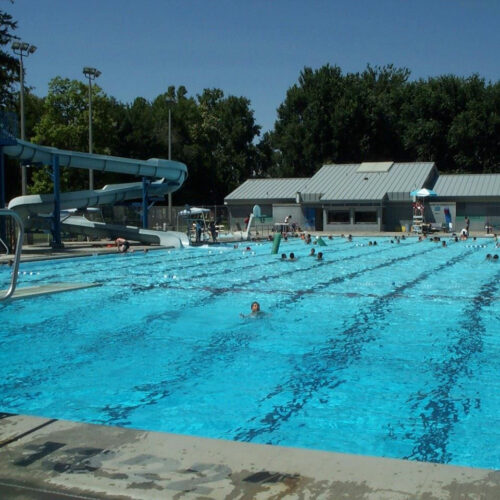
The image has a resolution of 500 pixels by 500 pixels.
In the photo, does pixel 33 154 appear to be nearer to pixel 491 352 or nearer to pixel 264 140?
pixel 491 352

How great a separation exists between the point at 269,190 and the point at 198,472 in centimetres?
4355

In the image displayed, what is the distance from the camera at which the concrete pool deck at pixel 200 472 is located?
3.16 m

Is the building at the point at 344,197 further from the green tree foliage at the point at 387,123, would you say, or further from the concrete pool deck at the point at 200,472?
the concrete pool deck at the point at 200,472

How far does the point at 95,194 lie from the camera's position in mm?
28062

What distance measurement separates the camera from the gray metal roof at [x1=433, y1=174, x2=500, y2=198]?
3912cm

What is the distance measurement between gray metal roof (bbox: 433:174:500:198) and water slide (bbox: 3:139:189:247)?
19.0m

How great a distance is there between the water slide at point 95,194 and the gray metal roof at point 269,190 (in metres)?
13.8

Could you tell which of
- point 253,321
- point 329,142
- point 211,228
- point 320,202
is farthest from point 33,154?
point 329,142

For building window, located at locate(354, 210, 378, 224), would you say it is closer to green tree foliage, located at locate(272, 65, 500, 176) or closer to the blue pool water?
green tree foliage, located at locate(272, 65, 500, 176)

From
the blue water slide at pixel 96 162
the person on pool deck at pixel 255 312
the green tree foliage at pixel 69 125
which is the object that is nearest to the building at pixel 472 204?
the blue water slide at pixel 96 162

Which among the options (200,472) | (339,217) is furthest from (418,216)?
(200,472)

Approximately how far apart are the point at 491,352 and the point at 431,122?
46914mm

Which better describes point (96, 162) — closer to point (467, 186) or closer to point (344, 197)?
point (344, 197)

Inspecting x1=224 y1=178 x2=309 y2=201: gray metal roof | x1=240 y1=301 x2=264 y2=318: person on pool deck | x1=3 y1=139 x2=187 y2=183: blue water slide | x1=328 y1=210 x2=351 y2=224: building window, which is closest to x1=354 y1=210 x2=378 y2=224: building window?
x1=328 y1=210 x2=351 y2=224: building window
